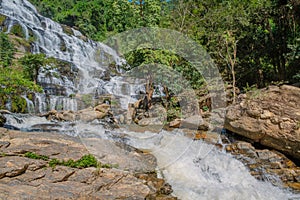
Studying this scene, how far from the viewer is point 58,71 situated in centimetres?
1789

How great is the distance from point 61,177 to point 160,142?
4.27m

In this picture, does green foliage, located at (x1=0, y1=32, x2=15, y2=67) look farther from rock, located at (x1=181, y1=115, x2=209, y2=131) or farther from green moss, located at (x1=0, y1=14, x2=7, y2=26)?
rock, located at (x1=181, y1=115, x2=209, y2=131)

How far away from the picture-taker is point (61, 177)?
15.2 ft

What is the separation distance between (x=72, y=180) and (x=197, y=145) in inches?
181

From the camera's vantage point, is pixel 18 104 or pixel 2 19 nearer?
pixel 18 104

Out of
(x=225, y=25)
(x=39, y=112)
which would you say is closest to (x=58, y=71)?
(x=39, y=112)

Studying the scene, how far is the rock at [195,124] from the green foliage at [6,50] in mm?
13317

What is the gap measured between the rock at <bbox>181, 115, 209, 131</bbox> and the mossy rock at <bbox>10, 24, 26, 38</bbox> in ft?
58.8

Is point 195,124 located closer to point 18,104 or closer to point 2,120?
point 2,120

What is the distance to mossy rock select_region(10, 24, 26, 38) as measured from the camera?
21.5 metres

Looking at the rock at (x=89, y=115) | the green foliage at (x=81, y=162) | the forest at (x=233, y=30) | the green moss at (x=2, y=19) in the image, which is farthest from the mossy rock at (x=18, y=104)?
the green moss at (x=2, y=19)

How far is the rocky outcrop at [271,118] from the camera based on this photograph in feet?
22.7

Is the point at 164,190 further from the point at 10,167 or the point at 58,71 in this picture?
the point at 58,71

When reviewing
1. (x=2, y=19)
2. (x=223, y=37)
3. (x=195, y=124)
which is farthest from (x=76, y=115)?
(x=2, y=19)
